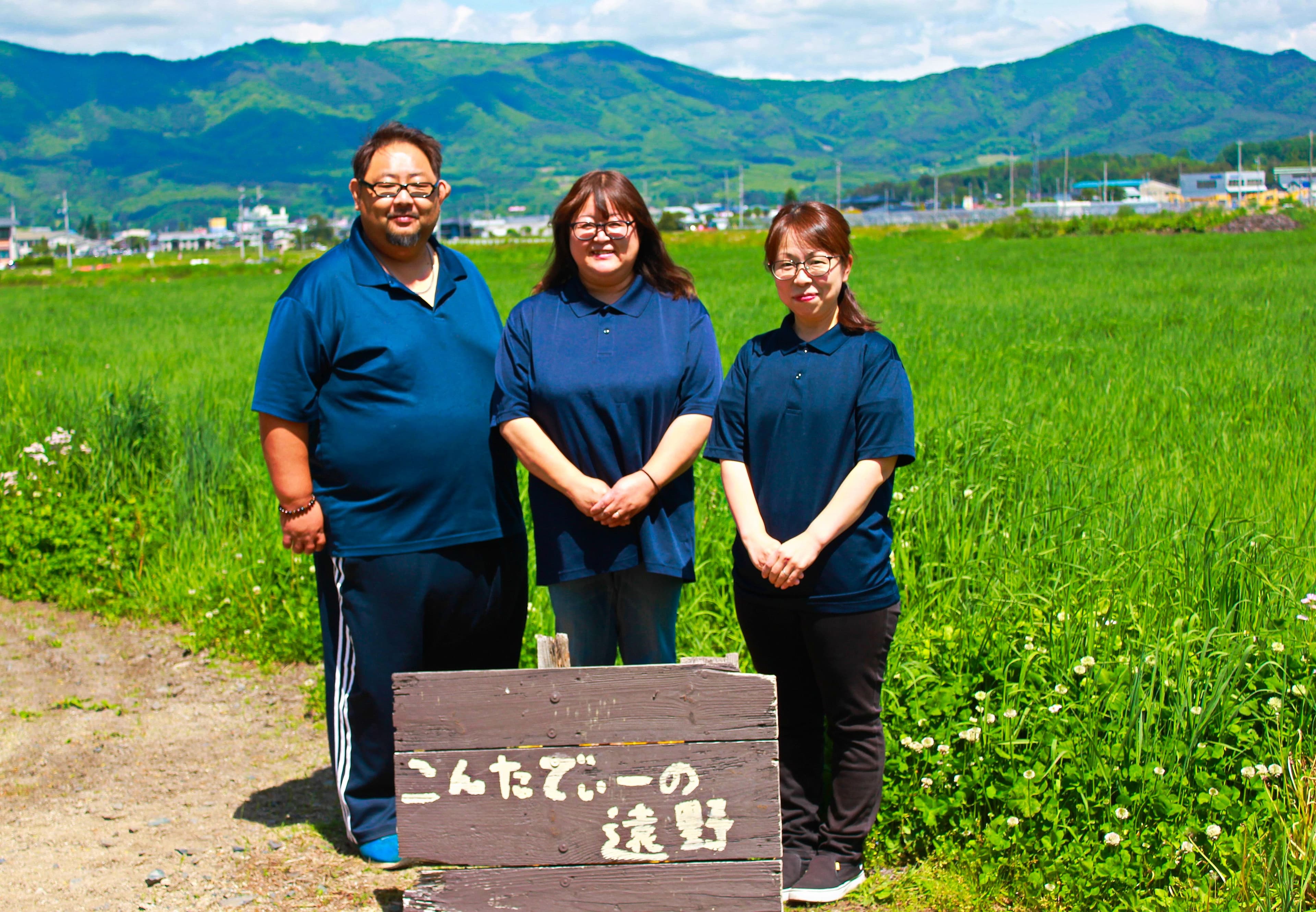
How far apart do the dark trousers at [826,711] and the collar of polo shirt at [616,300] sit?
777 mm

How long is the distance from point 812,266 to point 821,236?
0.07 m

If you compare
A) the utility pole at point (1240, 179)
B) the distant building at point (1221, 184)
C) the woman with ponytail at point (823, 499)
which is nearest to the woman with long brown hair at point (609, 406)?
the woman with ponytail at point (823, 499)

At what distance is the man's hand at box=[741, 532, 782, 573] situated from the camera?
2521 mm

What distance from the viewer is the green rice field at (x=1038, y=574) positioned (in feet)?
8.68

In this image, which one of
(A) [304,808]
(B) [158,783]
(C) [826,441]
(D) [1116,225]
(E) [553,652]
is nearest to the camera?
(E) [553,652]

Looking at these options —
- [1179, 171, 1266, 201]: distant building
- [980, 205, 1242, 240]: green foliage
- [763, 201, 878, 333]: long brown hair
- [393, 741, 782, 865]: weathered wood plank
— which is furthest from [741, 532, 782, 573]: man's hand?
[1179, 171, 1266, 201]: distant building

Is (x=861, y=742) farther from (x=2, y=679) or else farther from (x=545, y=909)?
(x=2, y=679)

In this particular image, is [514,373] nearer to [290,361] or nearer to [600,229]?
[600,229]

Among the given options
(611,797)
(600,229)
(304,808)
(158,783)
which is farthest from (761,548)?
(158,783)

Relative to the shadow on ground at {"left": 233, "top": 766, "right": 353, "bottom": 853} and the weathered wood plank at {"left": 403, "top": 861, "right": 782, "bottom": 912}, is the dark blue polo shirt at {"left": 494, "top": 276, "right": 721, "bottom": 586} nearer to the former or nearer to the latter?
the weathered wood plank at {"left": 403, "top": 861, "right": 782, "bottom": 912}

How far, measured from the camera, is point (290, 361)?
281 cm

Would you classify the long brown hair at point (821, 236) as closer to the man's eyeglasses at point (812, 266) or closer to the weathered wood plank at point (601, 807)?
the man's eyeglasses at point (812, 266)

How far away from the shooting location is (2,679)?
14.8 feet

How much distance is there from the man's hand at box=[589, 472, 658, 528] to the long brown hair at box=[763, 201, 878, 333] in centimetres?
59
